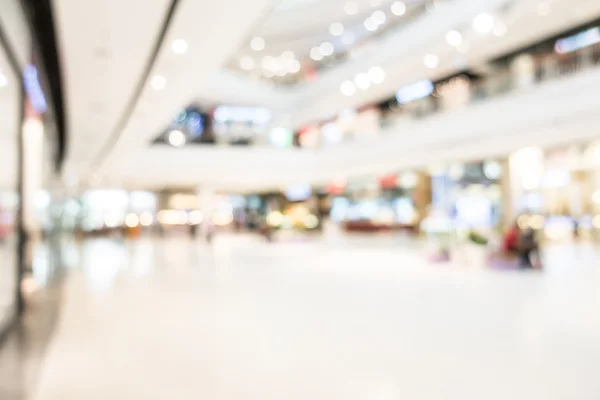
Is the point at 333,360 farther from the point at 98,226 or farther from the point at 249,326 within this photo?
the point at 98,226

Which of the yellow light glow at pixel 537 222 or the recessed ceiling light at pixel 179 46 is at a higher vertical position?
the recessed ceiling light at pixel 179 46

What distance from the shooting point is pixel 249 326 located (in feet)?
14.7

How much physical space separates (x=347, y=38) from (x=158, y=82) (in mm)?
16973

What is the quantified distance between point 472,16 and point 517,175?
6611 millimetres

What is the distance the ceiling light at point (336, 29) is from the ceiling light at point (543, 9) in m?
10.5

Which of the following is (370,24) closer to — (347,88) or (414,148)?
(347,88)

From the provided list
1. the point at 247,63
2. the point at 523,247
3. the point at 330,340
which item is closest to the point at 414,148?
the point at 523,247

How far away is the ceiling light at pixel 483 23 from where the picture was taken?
9.86 metres

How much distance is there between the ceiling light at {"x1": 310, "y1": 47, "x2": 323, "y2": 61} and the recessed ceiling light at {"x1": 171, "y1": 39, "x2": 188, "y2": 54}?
18.5 metres

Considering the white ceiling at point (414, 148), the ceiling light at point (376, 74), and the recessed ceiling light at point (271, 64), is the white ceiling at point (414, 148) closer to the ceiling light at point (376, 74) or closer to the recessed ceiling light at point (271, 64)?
the ceiling light at point (376, 74)

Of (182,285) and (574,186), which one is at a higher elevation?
(574,186)

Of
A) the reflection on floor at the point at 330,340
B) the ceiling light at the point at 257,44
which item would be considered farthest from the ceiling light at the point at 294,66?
the reflection on floor at the point at 330,340

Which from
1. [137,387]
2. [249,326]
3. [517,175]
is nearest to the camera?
[137,387]

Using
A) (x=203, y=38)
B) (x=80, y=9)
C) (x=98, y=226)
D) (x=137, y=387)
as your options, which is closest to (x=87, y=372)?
(x=137, y=387)
